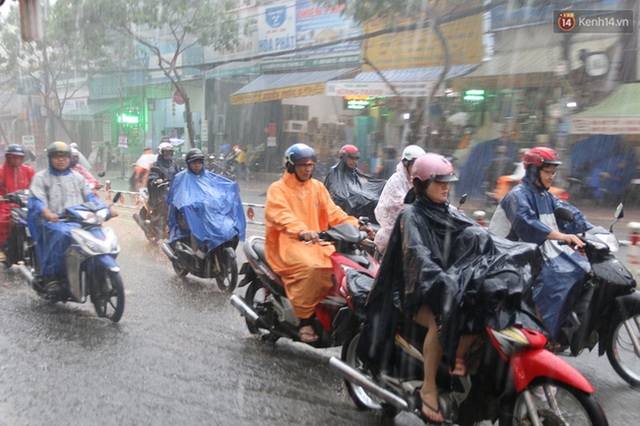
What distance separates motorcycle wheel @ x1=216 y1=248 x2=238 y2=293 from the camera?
313 inches

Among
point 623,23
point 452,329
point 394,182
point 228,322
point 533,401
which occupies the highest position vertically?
Result: point 623,23

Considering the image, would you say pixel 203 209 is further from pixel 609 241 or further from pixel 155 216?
pixel 609 241

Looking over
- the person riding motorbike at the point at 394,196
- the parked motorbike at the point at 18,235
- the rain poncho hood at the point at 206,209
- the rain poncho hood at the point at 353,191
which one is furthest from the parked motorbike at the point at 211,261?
the person riding motorbike at the point at 394,196

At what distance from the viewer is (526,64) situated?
17.6 meters

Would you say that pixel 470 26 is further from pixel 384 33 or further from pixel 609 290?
pixel 609 290

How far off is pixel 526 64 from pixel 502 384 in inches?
613

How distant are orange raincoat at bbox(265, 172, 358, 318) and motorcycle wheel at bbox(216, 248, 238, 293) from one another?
8.58ft

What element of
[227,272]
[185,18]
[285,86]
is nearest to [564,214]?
[227,272]

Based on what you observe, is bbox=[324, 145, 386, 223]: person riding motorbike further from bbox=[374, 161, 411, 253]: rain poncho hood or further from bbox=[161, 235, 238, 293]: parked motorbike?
bbox=[374, 161, 411, 253]: rain poncho hood

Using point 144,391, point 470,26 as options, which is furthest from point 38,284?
point 470,26

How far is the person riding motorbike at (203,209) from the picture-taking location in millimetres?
8078

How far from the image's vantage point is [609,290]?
4707mm

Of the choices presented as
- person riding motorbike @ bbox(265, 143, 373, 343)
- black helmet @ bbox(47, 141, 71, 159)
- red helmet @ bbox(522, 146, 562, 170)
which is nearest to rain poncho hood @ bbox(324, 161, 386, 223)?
person riding motorbike @ bbox(265, 143, 373, 343)

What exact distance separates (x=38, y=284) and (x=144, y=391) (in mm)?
3072
